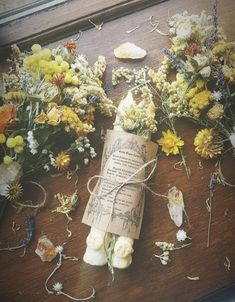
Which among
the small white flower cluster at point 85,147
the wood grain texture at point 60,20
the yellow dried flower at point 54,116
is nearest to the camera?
the yellow dried flower at point 54,116

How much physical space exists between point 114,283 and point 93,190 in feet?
1.09

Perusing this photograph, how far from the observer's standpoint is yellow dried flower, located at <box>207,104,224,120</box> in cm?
139

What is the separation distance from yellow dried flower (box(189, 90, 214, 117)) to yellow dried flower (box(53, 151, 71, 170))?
49cm

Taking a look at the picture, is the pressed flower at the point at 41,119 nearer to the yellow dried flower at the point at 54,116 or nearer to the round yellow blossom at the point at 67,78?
the yellow dried flower at the point at 54,116

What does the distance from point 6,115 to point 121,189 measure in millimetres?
460

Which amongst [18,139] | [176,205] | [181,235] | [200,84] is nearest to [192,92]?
[200,84]

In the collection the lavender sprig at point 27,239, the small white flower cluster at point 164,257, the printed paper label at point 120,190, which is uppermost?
the printed paper label at point 120,190

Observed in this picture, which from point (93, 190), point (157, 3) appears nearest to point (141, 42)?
point (157, 3)

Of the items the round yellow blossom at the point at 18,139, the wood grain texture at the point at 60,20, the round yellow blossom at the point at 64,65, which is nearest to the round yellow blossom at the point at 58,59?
the round yellow blossom at the point at 64,65

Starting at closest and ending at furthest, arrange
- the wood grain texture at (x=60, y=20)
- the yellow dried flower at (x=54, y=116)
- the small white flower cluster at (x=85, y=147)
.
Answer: the yellow dried flower at (x=54, y=116) < the small white flower cluster at (x=85, y=147) < the wood grain texture at (x=60, y=20)

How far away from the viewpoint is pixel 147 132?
1380 millimetres

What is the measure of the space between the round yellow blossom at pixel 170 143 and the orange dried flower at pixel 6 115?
54 cm

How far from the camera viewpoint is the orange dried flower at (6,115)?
4.19 feet

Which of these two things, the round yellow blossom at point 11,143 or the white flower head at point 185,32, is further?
the white flower head at point 185,32
